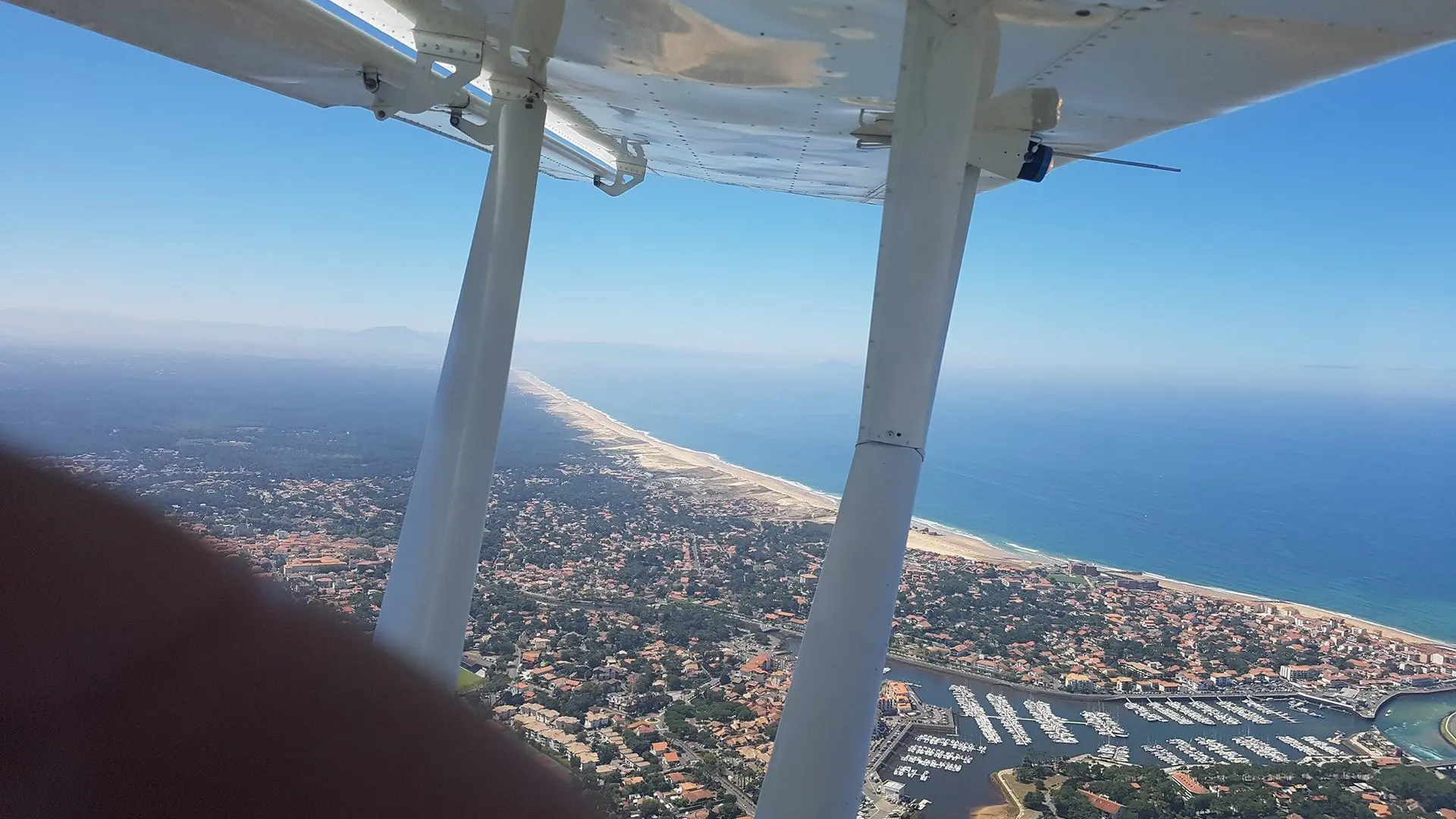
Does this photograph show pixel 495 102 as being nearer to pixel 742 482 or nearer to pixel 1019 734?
pixel 1019 734

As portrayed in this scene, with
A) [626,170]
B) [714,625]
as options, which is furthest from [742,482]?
[626,170]

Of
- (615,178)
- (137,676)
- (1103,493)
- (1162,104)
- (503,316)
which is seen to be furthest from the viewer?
(1103,493)

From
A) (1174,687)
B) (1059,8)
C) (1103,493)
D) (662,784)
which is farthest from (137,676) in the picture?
(1103,493)

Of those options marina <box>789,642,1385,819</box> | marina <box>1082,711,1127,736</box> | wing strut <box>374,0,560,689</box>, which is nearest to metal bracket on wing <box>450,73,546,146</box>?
wing strut <box>374,0,560,689</box>

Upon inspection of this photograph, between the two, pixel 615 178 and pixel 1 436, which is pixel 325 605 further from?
pixel 615 178

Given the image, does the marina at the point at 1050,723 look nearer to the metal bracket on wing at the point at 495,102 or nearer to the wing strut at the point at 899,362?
the wing strut at the point at 899,362

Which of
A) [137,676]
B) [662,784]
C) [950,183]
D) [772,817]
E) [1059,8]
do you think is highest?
[1059,8]
